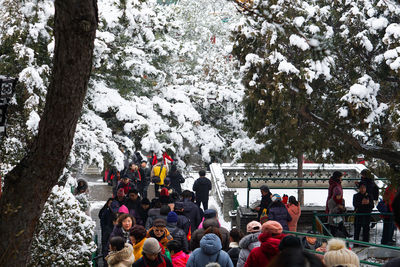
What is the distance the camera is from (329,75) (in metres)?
11.8

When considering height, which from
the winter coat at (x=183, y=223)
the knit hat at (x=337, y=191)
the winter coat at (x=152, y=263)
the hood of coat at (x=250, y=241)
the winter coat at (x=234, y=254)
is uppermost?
the knit hat at (x=337, y=191)

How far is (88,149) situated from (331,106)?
6.15 meters

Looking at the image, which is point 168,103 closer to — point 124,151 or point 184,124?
point 184,124

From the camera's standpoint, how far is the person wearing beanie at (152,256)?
578 cm

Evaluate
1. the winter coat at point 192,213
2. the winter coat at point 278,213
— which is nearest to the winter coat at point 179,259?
the winter coat at point 192,213

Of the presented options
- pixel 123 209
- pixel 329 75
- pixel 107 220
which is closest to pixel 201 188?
pixel 107 220

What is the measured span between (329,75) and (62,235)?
7.22 m

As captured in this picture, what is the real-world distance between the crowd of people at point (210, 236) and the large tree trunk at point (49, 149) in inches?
63.2

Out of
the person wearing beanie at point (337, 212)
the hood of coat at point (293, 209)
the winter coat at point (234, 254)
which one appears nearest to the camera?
the winter coat at point (234, 254)

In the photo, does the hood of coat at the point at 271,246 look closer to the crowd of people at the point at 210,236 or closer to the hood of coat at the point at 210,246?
the crowd of people at the point at 210,236

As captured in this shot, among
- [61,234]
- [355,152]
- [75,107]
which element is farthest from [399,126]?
[75,107]

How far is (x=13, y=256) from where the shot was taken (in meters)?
4.64

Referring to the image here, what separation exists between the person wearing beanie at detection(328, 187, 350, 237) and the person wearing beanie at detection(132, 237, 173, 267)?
6.08 meters

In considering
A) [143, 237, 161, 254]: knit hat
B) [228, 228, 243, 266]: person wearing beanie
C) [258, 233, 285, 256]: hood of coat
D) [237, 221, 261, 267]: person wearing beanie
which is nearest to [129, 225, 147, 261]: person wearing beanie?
[143, 237, 161, 254]: knit hat
